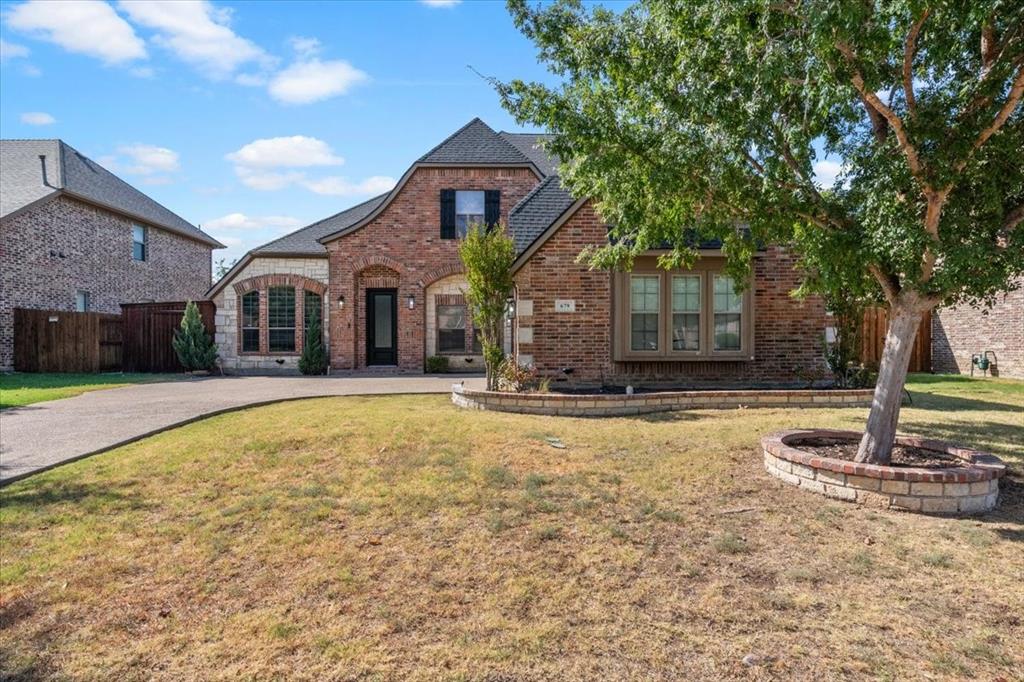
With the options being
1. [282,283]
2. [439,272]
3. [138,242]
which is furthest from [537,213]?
[138,242]

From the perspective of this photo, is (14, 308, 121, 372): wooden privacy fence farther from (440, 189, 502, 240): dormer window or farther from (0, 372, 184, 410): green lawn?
(440, 189, 502, 240): dormer window

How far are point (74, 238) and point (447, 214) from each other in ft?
42.4

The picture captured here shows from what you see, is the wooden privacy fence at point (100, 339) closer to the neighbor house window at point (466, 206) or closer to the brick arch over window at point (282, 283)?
the brick arch over window at point (282, 283)

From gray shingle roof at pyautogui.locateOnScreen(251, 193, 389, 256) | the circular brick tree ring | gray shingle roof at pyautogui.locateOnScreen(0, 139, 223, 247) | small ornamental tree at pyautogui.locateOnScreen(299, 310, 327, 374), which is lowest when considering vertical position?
the circular brick tree ring

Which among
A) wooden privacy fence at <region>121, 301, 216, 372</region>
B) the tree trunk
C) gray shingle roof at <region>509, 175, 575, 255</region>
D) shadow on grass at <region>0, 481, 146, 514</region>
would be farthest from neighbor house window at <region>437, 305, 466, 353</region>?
the tree trunk

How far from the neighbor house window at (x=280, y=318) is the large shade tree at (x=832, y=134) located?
49.6ft

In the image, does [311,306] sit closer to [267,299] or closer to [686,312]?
[267,299]

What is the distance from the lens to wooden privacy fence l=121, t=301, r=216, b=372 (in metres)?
20.2

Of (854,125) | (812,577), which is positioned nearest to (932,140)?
(854,125)

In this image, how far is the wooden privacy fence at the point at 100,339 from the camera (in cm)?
1866

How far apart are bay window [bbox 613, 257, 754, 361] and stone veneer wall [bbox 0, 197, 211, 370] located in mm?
18483

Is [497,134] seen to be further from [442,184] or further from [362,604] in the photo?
[362,604]

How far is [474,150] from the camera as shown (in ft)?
65.8

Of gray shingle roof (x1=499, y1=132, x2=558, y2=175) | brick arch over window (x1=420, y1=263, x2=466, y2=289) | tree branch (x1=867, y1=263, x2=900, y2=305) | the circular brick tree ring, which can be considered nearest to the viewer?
the circular brick tree ring
